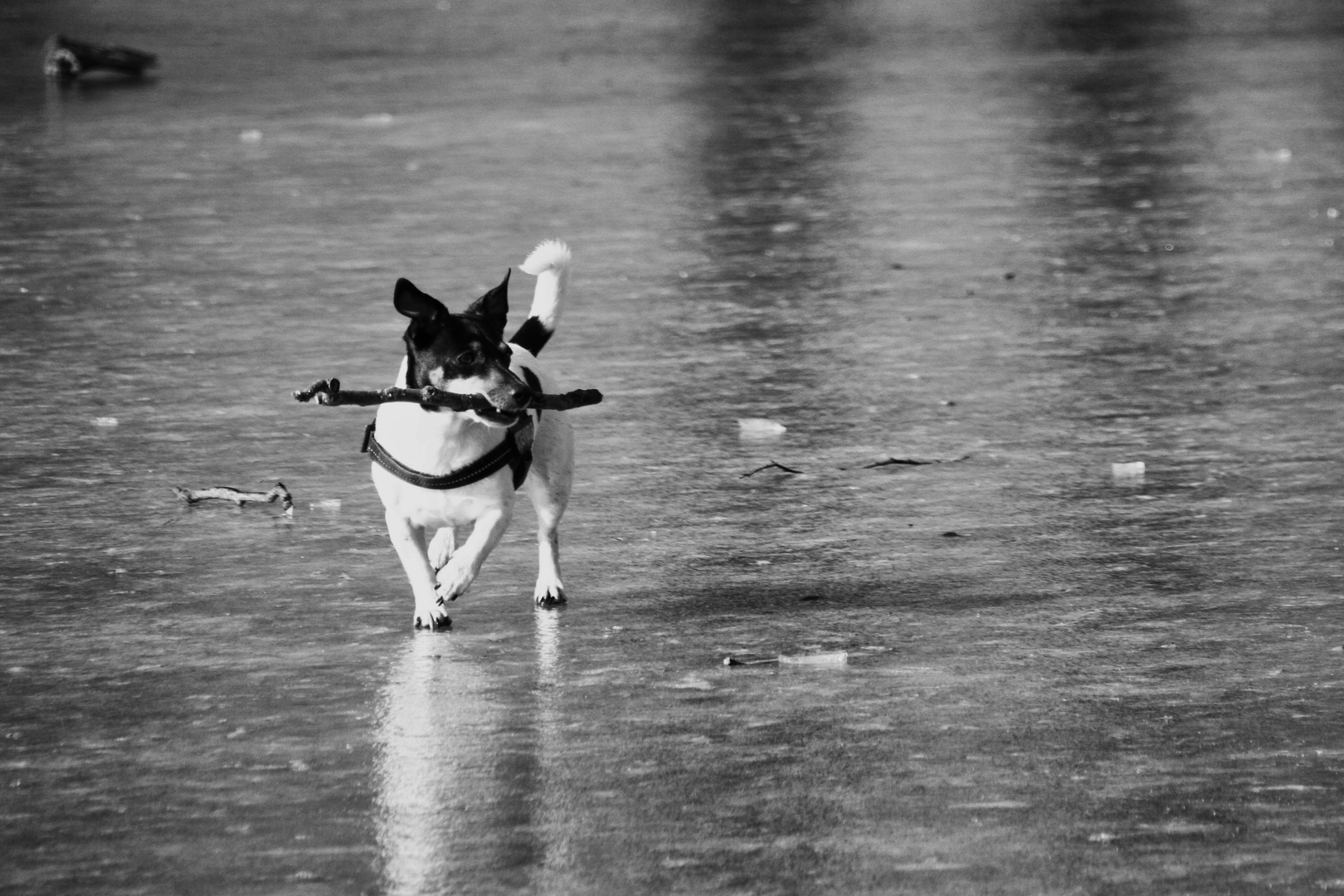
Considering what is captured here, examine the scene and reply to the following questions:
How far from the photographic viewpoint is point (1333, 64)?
1997 cm

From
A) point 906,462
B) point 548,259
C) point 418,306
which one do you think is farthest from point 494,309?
point 906,462

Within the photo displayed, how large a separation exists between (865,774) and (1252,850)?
84 centimetres

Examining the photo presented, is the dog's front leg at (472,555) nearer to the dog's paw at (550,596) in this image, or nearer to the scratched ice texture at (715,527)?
the scratched ice texture at (715,527)

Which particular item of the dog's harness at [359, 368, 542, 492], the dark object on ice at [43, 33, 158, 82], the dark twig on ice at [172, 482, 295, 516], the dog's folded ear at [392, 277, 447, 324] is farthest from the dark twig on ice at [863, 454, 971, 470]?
the dark object on ice at [43, 33, 158, 82]

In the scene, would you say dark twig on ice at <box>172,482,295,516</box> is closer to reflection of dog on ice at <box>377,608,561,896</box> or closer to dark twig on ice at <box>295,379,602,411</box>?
dark twig on ice at <box>295,379,602,411</box>

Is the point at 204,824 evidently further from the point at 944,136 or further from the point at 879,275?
the point at 944,136

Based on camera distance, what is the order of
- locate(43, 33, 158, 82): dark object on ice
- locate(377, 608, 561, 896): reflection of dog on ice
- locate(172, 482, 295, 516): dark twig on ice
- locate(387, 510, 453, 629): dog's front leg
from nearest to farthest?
locate(377, 608, 561, 896): reflection of dog on ice, locate(387, 510, 453, 629): dog's front leg, locate(172, 482, 295, 516): dark twig on ice, locate(43, 33, 158, 82): dark object on ice

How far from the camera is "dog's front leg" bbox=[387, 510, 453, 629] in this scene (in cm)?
612

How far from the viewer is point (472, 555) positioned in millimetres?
6152

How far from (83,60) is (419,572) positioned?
1579 centimetres

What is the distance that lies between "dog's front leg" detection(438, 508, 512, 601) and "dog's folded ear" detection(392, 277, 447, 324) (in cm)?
52

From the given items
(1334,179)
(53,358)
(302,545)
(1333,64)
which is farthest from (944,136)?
(302,545)

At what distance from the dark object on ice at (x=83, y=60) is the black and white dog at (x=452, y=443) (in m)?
15.5

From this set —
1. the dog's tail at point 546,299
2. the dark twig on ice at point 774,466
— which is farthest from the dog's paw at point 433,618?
the dark twig on ice at point 774,466
